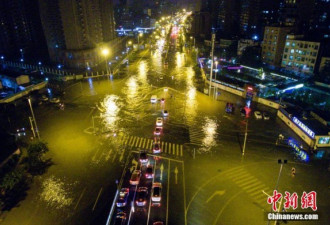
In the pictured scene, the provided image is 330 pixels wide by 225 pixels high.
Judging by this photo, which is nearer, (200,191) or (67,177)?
(200,191)

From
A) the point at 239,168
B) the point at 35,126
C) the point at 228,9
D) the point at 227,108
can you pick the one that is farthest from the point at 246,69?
the point at 228,9

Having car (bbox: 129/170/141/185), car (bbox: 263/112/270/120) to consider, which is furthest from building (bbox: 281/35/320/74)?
car (bbox: 129/170/141/185)

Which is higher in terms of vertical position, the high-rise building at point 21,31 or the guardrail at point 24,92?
the high-rise building at point 21,31

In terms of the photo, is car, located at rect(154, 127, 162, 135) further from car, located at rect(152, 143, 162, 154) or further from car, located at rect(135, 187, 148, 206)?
car, located at rect(135, 187, 148, 206)

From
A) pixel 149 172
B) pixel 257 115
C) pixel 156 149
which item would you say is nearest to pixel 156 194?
pixel 149 172

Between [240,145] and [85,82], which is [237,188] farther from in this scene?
[85,82]

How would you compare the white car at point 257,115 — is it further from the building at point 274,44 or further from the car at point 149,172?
the building at point 274,44

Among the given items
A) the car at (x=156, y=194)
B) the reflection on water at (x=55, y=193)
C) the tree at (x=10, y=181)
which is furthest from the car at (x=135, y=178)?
the tree at (x=10, y=181)
